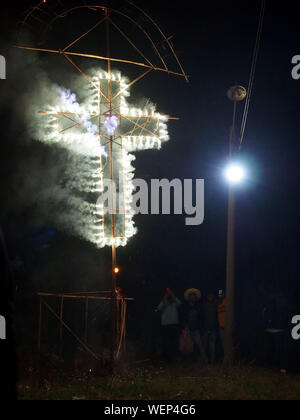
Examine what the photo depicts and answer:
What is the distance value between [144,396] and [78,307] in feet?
13.9

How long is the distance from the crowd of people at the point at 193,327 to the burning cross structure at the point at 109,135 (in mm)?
3005

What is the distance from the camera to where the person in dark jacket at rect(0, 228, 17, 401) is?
3.36 meters

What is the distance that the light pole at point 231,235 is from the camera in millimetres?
10555

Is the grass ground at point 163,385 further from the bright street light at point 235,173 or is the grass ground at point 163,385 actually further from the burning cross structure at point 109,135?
the bright street light at point 235,173

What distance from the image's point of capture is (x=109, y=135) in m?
9.70

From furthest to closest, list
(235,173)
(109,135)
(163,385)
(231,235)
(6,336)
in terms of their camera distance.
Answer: (231,235)
(235,173)
(109,135)
(163,385)
(6,336)

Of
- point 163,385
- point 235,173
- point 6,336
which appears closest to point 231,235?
point 235,173

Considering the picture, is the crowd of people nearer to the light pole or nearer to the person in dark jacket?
the light pole

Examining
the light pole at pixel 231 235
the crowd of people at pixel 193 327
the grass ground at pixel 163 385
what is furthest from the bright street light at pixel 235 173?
the grass ground at pixel 163 385

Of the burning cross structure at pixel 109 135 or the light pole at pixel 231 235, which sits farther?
the light pole at pixel 231 235

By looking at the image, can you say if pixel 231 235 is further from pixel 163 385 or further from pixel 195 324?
pixel 163 385

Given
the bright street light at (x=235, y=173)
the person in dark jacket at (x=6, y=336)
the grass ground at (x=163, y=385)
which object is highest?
the bright street light at (x=235, y=173)

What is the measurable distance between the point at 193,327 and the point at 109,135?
5.40m
